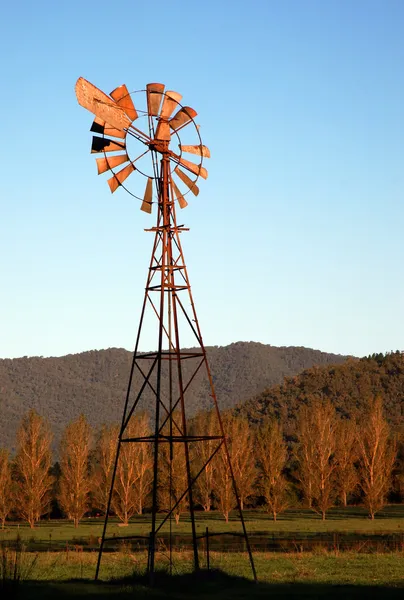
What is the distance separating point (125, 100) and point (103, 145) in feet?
3.80

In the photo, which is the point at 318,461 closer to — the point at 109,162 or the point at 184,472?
the point at 184,472

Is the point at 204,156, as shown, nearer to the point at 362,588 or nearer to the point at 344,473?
the point at 362,588

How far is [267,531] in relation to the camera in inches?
1734

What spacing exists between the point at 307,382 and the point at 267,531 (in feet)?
240

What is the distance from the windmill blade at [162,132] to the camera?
759 inches

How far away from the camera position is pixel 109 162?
19391mm

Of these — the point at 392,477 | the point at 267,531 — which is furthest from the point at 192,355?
the point at 392,477

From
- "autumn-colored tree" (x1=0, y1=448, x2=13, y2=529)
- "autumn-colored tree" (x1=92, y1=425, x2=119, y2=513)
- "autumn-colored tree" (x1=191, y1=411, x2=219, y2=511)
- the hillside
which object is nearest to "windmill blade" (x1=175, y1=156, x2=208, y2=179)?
"autumn-colored tree" (x1=92, y1=425, x2=119, y2=513)

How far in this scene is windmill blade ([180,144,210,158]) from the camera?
20.2 metres

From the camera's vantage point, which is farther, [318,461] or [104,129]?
[318,461]

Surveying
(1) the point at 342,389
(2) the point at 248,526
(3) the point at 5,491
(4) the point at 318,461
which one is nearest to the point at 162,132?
(2) the point at 248,526

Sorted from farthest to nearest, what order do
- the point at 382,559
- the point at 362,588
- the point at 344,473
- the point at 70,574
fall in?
1. the point at 344,473
2. the point at 382,559
3. the point at 70,574
4. the point at 362,588

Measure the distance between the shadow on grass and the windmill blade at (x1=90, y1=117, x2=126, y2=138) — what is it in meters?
9.58

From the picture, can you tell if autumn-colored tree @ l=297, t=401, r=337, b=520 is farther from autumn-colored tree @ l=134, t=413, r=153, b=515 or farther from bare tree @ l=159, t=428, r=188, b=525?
autumn-colored tree @ l=134, t=413, r=153, b=515
